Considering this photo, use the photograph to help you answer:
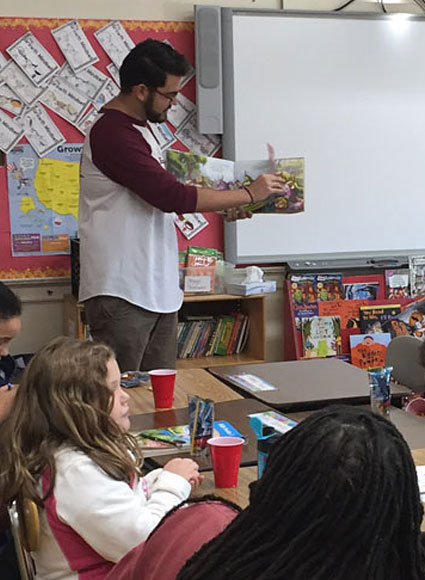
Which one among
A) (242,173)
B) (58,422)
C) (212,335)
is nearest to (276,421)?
(58,422)

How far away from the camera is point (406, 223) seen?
447 centimetres

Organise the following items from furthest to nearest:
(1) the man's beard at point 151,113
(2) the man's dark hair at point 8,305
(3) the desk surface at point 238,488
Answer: (1) the man's beard at point 151,113, (2) the man's dark hair at point 8,305, (3) the desk surface at point 238,488

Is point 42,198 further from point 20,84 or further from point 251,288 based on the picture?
point 251,288

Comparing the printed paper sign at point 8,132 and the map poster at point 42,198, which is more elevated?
the printed paper sign at point 8,132

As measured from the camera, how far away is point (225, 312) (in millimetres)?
4223

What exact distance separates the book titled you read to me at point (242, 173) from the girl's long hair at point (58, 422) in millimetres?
1294

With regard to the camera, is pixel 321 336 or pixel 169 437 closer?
pixel 169 437

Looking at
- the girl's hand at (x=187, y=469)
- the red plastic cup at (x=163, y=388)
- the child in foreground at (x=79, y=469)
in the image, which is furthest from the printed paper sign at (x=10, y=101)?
the girl's hand at (x=187, y=469)

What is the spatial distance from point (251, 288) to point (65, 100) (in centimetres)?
133

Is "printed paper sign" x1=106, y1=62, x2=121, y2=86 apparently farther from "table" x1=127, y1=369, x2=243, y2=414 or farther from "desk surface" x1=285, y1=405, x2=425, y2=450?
"desk surface" x1=285, y1=405, x2=425, y2=450

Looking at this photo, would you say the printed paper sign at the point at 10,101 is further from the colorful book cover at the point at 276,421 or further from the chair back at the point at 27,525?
the chair back at the point at 27,525

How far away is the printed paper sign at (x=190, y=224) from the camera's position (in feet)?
13.7

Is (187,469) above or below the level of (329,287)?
below

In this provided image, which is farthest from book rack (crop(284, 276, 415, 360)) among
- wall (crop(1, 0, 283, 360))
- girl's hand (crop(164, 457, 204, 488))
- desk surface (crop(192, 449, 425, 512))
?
girl's hand (crop(164, 457, 204, 488))
